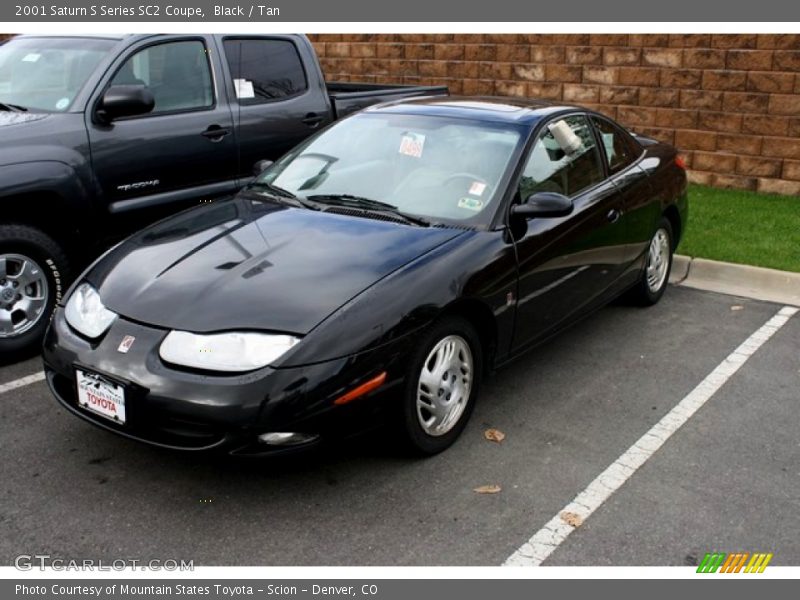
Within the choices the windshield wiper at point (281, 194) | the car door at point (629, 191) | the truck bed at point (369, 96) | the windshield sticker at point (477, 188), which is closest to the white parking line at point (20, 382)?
the windshield wiper at point (281, 194)

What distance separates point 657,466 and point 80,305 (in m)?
2.75

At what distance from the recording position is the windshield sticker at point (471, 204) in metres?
4.60

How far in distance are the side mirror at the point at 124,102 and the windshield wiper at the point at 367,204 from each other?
150 centimetres

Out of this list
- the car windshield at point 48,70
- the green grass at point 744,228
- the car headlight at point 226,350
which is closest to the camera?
the car headlight at point 226,350

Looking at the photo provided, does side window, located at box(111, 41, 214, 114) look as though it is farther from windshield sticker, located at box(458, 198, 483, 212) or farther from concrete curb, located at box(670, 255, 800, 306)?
concrete curb, located at box(670, 255, 800, 306)

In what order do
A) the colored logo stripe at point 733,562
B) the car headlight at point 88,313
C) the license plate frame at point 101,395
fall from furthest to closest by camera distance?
the car headlight at point 88,313
the license plate frame at point 101,395
the colored logo stripe at point 733,562

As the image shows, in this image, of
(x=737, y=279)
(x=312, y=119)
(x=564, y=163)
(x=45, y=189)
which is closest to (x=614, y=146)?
(x=564, y=163)

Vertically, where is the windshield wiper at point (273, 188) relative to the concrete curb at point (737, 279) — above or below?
above

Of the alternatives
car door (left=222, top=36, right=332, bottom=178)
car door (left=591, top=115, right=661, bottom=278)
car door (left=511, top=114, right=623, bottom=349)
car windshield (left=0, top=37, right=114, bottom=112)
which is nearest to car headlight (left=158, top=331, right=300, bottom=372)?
car door (left=511, top=114, right=623, bottom=349)

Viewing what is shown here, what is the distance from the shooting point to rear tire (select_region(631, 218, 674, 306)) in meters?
6.27

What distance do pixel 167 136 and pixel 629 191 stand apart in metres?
3.00

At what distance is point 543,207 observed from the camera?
4527 mm

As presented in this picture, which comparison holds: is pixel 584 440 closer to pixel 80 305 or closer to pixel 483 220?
pixel 483 220

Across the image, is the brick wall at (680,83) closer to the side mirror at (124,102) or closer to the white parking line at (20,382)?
the side mirror at (124,102)
